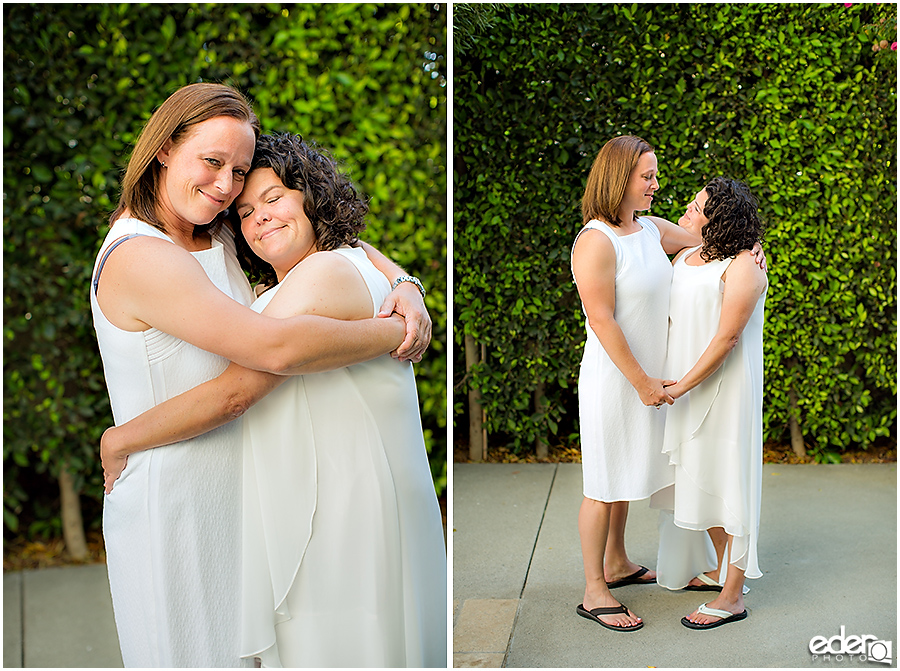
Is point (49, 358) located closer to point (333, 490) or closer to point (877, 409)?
point (333, 490)


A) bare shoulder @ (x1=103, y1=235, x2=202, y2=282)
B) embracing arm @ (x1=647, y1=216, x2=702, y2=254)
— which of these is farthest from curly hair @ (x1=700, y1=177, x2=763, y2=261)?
bare shoulder @ (x1=103, y1=235, x2=202, y2=282)

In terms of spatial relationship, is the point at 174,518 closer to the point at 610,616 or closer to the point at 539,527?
the point at 610,616

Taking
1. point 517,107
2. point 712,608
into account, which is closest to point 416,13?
point 517,107

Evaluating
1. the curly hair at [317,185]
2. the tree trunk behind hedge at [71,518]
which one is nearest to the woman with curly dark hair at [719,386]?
the curly hair at [317,185]

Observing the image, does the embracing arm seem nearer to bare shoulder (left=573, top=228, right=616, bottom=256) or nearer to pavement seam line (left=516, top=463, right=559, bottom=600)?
bare shoulder (left=573, top=228, right=616, bottom=256)

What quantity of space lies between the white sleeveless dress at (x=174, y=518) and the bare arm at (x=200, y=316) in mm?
88

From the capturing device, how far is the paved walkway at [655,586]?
266 cm

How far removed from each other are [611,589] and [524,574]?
36cm

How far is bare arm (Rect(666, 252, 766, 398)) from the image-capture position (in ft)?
8.62

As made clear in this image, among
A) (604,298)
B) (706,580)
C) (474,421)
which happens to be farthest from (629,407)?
(474,421)

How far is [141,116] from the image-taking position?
3.34 m

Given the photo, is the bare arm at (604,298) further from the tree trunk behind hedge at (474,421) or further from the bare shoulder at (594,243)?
the tree trunk behind hedge at (474,421)

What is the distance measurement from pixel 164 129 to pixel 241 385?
0.62 metres

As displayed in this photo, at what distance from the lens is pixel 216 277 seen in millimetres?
1882
